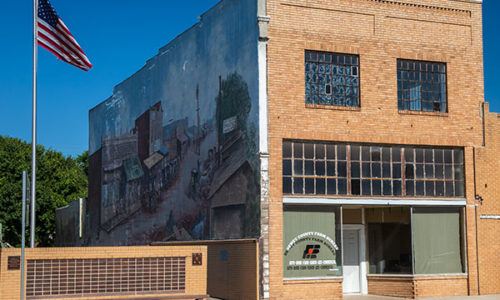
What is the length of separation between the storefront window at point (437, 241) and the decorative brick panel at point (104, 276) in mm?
8237

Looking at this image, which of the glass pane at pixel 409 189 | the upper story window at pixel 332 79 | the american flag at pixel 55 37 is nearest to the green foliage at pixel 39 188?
the american flag at pixel 55 37

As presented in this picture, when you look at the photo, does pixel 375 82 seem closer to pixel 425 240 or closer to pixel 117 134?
pixel 425 240

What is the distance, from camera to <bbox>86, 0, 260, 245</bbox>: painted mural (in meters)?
22.8

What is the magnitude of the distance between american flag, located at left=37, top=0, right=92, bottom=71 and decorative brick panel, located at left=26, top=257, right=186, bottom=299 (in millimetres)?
6093

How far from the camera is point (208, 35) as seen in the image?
26312mm

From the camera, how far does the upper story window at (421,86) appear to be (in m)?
23.6

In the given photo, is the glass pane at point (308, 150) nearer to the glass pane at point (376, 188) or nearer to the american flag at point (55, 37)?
the glass pane at point (376, 188)

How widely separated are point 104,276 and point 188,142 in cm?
→ 952

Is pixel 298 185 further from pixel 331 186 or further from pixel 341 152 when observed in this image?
pixel 341 152

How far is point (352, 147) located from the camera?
2283 cm

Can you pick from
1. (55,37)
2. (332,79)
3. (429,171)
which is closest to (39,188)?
(55,37)

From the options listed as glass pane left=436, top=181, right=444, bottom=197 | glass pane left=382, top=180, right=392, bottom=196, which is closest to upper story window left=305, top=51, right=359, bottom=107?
glass pane left=382, top=180, right=392, bottom=196

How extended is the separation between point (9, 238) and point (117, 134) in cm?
1634

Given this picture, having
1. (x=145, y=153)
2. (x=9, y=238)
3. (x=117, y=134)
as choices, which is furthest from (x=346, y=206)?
(x=9, y=238)
